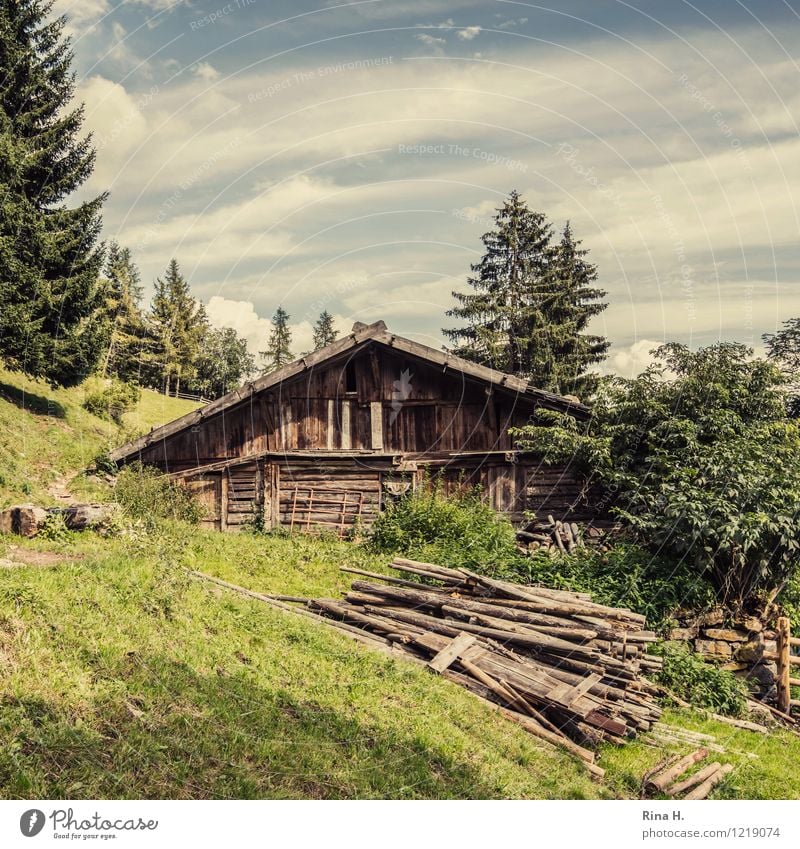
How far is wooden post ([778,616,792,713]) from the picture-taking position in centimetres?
1185

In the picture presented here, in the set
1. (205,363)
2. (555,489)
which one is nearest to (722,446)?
(555,489)

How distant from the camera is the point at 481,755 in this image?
24.1 feet

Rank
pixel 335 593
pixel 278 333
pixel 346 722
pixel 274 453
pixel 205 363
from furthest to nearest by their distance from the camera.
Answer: pixel 278 333 → pixel 205 363 → pixel 274 453 → pixel 335 593 → pixel 346 722

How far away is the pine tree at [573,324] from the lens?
3512cm


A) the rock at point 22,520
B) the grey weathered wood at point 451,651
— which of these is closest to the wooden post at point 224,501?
the rock at point 22,520

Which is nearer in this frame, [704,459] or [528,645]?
[528,645]

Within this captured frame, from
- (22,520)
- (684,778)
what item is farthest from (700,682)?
(22,520)

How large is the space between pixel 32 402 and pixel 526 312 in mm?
25539

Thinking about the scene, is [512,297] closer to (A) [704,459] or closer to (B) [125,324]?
(A) [704,459]

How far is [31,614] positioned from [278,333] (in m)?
71.4

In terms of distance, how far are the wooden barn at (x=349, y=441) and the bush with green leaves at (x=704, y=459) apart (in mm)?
1471

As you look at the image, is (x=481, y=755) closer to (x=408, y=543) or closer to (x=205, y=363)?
(x=408, y=543)

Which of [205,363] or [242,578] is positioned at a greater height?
[205,363]

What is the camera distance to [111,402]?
33.7m
